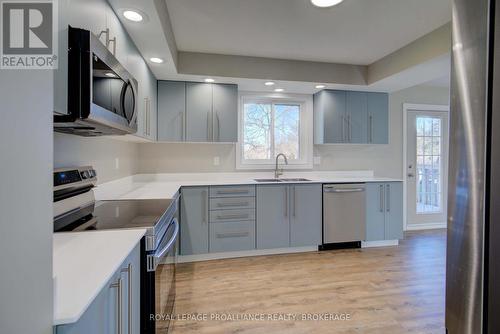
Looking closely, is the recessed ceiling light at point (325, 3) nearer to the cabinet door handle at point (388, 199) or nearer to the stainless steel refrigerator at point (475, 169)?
the stainless steel refrigerator at point (475, 169)

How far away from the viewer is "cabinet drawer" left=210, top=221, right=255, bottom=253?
9.47ft

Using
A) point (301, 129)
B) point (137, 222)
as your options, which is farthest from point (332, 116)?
point (137, 222)

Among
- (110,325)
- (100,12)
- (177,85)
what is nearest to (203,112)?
(177,85)

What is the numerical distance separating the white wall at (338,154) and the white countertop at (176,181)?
9 cm

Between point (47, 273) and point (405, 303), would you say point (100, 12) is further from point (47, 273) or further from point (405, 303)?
point (405, 303)

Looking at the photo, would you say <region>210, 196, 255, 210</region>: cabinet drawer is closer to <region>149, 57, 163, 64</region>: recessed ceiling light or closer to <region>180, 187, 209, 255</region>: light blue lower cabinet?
<region>180, 187, 209, 255</region>: light blue lower cabinet

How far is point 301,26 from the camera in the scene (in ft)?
7.50

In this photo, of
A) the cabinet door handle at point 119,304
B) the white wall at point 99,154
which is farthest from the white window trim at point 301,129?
the cabinet door handle at point 119,304

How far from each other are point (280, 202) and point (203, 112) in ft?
4.70

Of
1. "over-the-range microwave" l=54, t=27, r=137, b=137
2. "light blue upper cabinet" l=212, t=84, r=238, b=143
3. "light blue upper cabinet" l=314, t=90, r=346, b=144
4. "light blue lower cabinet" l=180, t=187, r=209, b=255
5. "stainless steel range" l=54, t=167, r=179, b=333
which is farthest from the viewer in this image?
"light blue upper cabinet" l=314, t=90, r=346, b=144

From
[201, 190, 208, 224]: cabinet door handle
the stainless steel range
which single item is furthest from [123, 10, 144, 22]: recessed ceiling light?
[201, 190, 208, 224]: cabinet door handle

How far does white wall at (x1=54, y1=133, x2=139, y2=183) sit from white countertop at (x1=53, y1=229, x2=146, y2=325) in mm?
593

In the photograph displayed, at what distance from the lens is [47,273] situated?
0.52 m

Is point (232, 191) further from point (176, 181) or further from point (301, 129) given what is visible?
point (301, 129)
